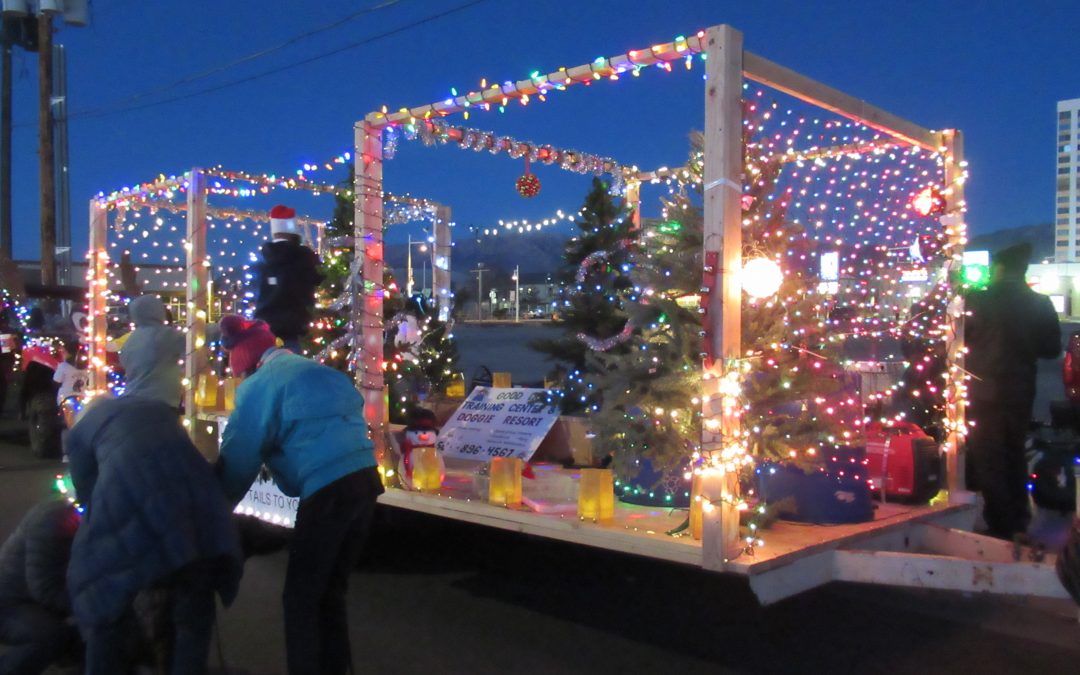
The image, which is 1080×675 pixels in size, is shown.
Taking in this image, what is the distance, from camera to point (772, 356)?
4945 millimetres

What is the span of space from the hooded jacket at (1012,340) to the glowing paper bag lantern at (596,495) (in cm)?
287

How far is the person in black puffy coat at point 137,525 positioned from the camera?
9.89ft

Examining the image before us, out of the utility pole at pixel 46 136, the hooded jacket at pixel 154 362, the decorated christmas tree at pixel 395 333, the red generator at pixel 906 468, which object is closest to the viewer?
the hooded jacket at pixel 154 362

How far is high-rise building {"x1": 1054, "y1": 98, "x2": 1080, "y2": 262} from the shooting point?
2653 inches

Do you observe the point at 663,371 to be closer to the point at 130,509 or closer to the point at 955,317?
the point at 955,317

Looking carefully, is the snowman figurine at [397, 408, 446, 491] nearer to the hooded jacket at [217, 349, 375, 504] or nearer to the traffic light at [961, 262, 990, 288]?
the hooded jacket at [217, 349, 375, 504]

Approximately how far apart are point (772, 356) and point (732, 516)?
116 centimetres

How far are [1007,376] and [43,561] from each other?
18.7ft

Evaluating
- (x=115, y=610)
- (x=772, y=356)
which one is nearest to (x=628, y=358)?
(x=772, y=356)

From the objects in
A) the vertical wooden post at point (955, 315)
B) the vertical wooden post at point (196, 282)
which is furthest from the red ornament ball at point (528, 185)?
the vertical wooden post at point (955, 315)

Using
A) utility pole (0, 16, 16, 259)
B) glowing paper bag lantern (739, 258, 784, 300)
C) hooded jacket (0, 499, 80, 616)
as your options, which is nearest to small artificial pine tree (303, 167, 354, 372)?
hooded jacket (0, 499, 80, 616)

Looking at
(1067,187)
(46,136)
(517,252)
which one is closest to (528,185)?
(46,136)

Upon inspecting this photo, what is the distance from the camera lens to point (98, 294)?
9.61 metres

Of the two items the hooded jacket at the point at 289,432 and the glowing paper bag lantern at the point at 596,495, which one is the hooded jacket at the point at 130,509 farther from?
the glowing paper bag lantern at the point at 596,495
